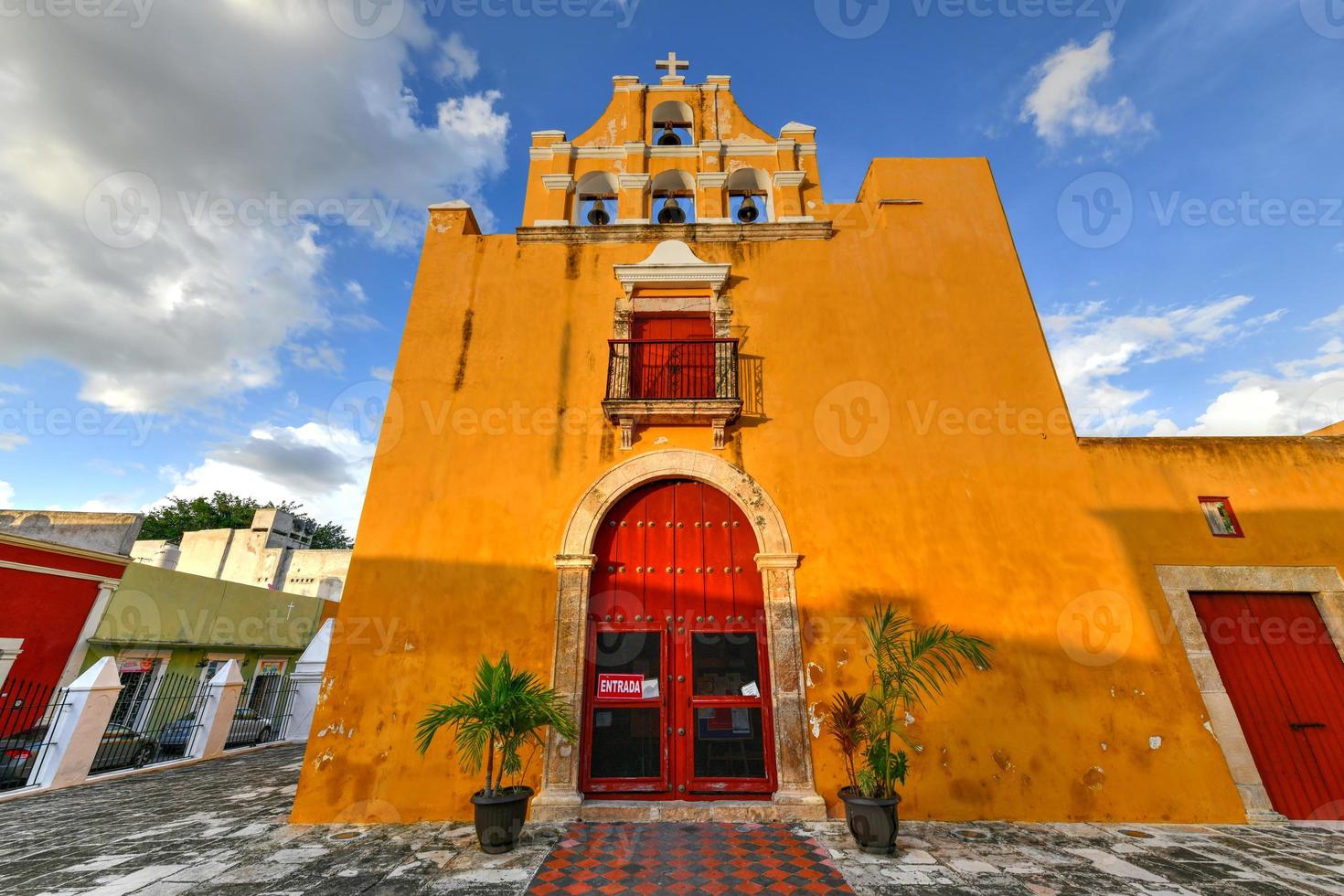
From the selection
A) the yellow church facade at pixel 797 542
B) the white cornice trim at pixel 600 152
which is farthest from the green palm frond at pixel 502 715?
the white cornice trim at pixel 600 152

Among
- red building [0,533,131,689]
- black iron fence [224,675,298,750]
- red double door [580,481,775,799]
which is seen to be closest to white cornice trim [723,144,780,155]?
red double door [580,481,775,799]

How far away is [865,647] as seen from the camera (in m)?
5.52

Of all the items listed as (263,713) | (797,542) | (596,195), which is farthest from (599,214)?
(263,713)

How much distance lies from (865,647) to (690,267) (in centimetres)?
509

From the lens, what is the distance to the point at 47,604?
32.4ft

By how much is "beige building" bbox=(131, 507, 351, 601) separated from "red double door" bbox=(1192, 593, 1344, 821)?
1011 inches

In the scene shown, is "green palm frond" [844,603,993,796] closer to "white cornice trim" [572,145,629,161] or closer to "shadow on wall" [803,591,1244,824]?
"shadow on wall" [803,591,1244,824]

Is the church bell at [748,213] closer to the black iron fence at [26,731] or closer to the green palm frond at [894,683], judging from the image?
the green palm frond at [894,683]

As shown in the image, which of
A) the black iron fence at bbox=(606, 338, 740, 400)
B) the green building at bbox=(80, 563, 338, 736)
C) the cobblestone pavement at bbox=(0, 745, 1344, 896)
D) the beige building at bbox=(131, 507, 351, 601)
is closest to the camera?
the cobblestone pavement at bbox=(0, 745, 1344, 896)

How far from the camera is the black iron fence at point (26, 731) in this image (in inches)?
252

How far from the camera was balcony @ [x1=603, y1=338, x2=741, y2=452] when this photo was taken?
246 inches

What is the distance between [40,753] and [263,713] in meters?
8.80

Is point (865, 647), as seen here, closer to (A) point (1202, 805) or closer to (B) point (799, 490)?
(B) point (799, 490)

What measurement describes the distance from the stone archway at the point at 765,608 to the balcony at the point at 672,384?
1.42ft
